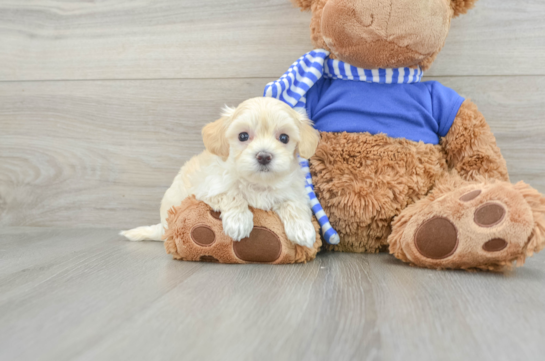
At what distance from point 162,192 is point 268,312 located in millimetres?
983

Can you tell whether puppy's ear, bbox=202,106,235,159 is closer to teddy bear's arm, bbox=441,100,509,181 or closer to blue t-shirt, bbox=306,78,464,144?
blue t-shirt, bbox=306,78,464,144

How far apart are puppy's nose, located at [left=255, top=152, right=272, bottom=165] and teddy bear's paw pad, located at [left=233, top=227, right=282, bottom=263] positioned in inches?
7.0

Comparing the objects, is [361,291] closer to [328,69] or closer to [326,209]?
[326,209]

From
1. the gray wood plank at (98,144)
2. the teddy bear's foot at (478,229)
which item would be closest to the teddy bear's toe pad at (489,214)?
the teddy bear's foot at (478,229)

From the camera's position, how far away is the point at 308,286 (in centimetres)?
84

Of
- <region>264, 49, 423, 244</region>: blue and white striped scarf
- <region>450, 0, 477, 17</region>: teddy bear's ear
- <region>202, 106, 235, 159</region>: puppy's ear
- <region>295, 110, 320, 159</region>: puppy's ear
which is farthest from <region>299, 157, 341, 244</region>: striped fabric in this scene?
<region>450, 0, 477, 17</region>: teddy bear's ear

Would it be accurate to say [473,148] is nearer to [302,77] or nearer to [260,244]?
[302,77]

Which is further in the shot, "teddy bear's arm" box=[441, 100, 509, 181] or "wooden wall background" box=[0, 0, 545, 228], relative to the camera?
"wooden wall background" box=[0, 0, 545, 228]

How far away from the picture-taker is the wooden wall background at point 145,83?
1354mm

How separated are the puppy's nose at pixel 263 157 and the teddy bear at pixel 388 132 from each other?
0.55ft

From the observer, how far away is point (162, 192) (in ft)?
5.16

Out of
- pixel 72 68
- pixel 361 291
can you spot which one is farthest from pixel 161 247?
pixel 72 68

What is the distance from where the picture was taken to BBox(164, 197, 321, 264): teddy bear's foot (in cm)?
101

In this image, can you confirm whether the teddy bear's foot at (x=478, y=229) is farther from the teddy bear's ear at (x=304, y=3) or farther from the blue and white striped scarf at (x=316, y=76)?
the teddy bear's ear at (x=304, y=3)
